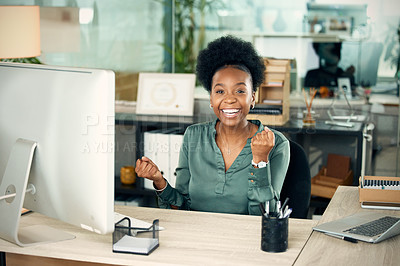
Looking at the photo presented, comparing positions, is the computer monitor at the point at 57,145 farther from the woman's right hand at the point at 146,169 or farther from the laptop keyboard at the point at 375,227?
the laptop keyboard at the point at 375,227

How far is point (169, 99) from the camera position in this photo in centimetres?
420

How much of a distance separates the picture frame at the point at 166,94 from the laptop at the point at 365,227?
2.25 metres

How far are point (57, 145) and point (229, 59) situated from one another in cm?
98

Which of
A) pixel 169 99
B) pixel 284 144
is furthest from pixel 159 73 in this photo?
pixel 284 144

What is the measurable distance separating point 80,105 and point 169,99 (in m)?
2.60

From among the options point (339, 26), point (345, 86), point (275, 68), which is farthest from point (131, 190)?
point (339, 26)

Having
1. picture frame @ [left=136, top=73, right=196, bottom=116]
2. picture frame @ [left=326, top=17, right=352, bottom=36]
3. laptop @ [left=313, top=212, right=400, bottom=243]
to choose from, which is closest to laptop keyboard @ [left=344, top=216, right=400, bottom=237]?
laptop @ [left=313, top=212, right=400, bottom=243]

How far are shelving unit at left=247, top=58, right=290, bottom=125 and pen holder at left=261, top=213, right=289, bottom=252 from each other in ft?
6.92

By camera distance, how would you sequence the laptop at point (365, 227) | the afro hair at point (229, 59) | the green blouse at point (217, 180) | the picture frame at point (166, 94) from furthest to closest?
the picture frame at point (166, 94), the afro hair at point (229, 59), the green blouse at point (217, 180), the laptop at point (365, 227)

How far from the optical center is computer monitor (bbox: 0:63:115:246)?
158 cm

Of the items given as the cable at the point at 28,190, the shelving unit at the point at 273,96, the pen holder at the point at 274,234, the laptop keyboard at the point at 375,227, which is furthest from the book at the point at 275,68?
the cable at the point at 28,190

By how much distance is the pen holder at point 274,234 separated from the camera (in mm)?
1694

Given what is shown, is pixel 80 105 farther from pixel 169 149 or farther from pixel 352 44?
pixel 352 44

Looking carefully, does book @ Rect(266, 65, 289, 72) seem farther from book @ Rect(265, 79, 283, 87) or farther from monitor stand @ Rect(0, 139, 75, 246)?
monitor stand @ Rect(0, 139, 75, 246)
